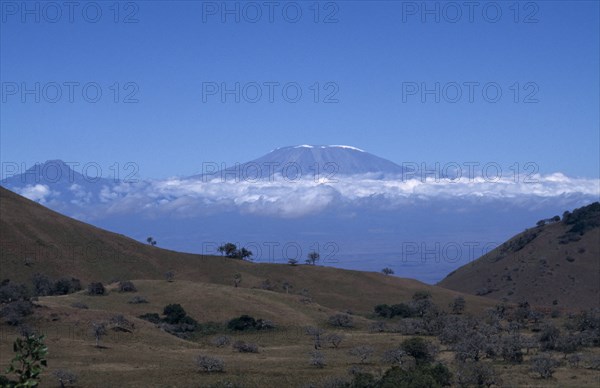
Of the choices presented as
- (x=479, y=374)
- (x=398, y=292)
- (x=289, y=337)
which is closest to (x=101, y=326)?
(x=289, y=337)

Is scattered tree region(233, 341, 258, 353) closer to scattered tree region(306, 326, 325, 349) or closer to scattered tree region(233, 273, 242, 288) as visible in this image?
scattered tree region(306, 326, 325, 349)

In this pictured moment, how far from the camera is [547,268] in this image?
338ft

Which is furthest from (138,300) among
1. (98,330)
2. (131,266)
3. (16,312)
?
(131,266)

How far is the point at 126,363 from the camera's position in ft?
124

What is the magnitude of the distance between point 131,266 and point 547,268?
5833cm

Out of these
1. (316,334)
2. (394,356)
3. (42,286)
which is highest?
(42,286)

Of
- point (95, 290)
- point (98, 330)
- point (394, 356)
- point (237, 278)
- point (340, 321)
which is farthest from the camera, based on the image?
point (237, 278)

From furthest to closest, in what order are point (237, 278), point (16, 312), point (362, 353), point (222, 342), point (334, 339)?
point (237, 278), point (334, 339), point (222, 342), point (16, 312), point (362, 353)

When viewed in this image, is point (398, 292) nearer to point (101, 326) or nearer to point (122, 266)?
point (122, 266)

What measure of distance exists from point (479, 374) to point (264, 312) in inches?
1164

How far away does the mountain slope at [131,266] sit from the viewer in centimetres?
8106

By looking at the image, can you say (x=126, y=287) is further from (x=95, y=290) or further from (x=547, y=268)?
(x=547, y=268)

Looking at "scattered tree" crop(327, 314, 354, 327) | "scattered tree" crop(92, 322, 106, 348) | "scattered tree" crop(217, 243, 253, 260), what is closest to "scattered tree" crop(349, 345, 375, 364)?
"scattered tree" crop(92, 322, 106, 348)

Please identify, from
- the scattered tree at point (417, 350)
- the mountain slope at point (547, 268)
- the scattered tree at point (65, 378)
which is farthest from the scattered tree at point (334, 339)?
the mountain slope at point (547, 268)
